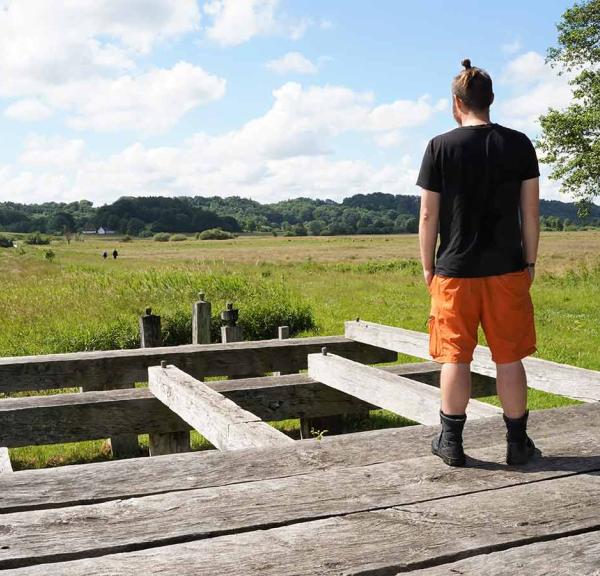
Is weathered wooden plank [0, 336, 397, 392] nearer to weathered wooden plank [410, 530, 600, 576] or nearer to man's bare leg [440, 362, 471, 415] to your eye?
man's bare leg [440, 362, 471, 415]

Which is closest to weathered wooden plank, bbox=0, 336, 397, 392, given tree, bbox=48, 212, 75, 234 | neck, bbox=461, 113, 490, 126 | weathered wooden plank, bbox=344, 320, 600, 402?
weathered wooden plank, bbox=344, 320, 600, 402

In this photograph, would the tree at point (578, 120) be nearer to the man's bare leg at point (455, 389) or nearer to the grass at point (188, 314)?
the grass at point (188, 314)

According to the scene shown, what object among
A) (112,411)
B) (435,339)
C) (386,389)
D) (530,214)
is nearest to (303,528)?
(435,339)

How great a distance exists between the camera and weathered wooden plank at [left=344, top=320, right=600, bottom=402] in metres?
5.10

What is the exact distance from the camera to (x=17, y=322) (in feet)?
47.0

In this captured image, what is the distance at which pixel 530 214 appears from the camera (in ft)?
12.0

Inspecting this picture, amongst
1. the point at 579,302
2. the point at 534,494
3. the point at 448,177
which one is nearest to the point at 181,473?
the point at 534,494

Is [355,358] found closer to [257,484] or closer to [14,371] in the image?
[14,371]

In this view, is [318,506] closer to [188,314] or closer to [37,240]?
[188,314]

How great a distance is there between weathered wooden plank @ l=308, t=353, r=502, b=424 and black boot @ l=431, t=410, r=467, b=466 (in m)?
1.09

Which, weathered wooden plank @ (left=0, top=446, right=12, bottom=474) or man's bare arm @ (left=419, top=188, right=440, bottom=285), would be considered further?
weathered wooden plank @ (left=0, top=446, right=12, bottom=474)

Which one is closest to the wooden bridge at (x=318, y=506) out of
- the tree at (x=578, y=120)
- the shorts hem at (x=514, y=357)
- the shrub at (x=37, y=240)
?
the shorts hem at (x=514, y=357)

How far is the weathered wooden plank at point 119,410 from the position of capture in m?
5.32

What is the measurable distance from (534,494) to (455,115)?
1912 millimetres
